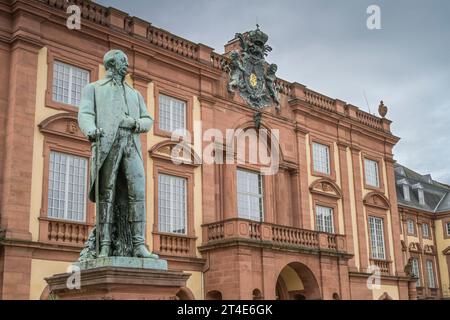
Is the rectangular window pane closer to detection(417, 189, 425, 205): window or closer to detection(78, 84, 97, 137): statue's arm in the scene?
detection(417, 189, 425, 205): window

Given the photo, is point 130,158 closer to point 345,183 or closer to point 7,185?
point 7,185

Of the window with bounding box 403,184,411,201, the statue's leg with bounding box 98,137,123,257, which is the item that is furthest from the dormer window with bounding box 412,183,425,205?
the statue's leg with bounding box 98,137,123,257

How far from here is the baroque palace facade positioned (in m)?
19.3

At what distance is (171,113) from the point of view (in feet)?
79.3

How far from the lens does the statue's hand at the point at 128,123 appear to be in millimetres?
8688

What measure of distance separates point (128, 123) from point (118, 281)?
221cm

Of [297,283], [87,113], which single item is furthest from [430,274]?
[87,113]

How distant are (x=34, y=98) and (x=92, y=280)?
13165 millimetres

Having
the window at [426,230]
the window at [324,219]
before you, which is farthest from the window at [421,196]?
the window at [324,219]

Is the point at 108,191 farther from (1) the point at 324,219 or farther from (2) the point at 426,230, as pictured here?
(2) the point at 426,230

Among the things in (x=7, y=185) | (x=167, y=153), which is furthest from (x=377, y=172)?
(x=7, y=185)

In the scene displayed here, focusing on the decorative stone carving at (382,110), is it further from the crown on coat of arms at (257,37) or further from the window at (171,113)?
the window at (171,113)
